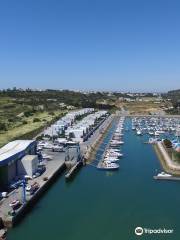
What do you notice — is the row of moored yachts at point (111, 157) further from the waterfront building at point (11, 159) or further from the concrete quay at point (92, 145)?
the waterfront building at point (11, 159)

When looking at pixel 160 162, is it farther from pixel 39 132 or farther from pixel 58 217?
pixel 39 132

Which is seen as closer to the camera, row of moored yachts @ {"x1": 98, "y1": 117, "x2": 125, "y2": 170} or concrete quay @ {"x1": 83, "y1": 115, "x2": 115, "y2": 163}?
row of moored yachts @ {"x1": 98, "y1": 117, "x2": 125, "y2": 170}

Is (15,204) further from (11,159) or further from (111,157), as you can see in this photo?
(111,157)

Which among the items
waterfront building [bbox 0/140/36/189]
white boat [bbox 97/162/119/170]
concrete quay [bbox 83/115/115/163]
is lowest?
→ white boat [bbox 97/162/119/170]

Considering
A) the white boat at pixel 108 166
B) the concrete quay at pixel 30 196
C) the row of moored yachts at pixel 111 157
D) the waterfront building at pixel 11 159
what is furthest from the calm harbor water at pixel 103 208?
the waterfront building at pixel 11 159

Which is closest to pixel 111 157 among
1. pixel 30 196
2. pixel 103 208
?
pixel 103 208

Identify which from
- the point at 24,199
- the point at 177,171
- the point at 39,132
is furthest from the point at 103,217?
the point at 39,132

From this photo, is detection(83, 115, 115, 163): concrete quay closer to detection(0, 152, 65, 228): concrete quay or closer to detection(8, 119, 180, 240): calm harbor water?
detection(0, 152, 65, 228): concrete quay

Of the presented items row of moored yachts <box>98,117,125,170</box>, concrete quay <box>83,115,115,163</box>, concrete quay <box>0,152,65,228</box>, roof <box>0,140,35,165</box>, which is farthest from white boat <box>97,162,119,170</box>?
roof <box>0,140,35,165</box>
